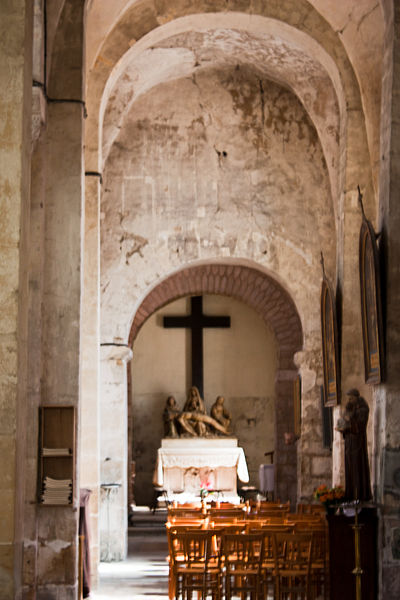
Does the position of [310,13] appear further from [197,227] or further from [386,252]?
[386,252]

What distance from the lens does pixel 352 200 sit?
449 inches

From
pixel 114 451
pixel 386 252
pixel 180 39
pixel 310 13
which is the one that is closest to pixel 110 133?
pixel 180 39

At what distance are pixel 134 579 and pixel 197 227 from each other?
5.33m

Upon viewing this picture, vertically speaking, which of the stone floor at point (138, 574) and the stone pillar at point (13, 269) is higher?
the stone pillar at point (13, 269)

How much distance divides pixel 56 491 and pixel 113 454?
4607 mm

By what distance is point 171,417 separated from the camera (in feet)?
58.4

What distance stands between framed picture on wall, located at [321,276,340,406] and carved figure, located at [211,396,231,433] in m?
7.11

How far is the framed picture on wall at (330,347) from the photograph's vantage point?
1099 cm

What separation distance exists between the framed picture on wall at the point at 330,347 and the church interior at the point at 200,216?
0.11 feet

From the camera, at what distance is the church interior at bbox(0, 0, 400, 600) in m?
8.46

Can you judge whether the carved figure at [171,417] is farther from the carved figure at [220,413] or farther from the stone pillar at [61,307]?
the stone pillar at [61,307]

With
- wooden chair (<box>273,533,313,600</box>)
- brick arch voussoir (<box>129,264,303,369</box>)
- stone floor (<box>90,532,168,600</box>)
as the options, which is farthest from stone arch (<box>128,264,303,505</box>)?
wooden chair (<box>273,533,313,600</box>)

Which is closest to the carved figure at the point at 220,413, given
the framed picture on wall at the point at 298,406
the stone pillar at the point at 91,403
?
the framed picture on wall at the point at 298,406

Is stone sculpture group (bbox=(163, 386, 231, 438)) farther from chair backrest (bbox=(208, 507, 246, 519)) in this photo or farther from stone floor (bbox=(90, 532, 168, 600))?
chair backrest (bbox=(208, 507, 246, 519))
